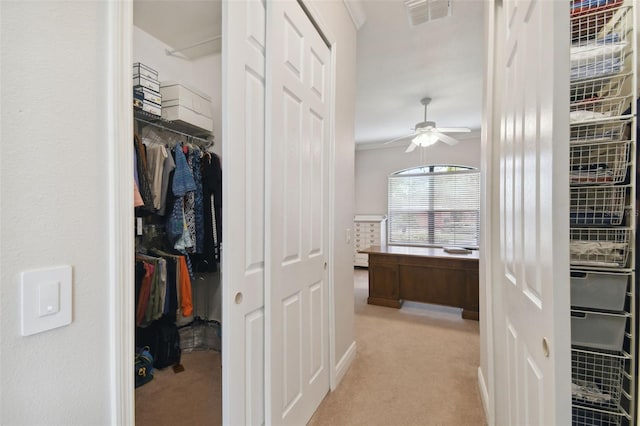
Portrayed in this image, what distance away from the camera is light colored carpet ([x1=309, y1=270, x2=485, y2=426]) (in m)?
1.71

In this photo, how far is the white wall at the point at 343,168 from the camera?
6.78ft

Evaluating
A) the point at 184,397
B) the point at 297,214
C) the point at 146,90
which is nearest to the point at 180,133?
the point at 146,90

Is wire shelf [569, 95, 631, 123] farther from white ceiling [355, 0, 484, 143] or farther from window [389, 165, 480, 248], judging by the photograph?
window [389, 165, 480, 248]

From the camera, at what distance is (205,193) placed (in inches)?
96.0

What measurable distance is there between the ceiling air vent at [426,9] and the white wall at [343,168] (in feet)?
1.62

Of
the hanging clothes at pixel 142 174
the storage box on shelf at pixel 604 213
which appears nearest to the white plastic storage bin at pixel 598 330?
the storage box on shelf at pixel 604 213

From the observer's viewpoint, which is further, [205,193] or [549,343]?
[205,193]

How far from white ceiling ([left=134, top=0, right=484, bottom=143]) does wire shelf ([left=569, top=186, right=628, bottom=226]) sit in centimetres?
188

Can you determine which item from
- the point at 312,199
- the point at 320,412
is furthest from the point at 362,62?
the point at 320,412

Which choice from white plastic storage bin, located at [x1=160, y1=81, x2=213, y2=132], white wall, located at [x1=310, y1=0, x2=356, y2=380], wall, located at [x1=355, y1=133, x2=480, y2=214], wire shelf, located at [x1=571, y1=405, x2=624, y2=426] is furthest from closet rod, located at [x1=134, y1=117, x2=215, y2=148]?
wall, located at [x1=355, y1=133, x2=480, y2=214]
